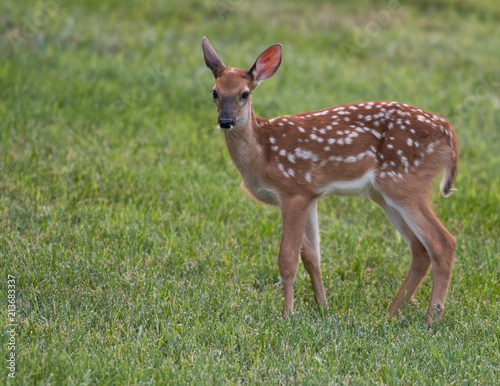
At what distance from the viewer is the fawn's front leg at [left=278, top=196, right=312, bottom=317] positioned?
498cm

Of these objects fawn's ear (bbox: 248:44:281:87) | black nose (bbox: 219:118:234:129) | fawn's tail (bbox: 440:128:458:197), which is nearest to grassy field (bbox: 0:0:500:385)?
fawn's tail (bbox: 440:128:458:197)

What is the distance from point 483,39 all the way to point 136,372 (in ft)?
36.0

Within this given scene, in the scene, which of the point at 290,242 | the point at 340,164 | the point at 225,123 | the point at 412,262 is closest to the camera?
the point at 225,123

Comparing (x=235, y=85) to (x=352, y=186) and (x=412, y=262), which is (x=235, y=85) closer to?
(x=352, y=186)

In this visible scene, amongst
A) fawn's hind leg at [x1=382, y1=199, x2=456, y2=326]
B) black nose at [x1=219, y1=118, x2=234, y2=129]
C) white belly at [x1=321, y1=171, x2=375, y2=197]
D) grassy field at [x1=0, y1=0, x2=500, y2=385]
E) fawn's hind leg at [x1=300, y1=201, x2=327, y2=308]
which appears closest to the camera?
grassy field at [x1=0, y1=0, x2=500, y2=385]

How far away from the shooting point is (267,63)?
528 cm

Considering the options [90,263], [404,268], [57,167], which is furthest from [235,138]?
[57,167]

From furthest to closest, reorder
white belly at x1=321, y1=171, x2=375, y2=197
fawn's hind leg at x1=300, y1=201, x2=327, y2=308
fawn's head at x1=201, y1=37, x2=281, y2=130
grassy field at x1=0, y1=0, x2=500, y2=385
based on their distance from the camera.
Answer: fawn's hind leg at x1=300, y1=201, x2=327, y2=308, white belly at x1=321, y1=171, x2=375, y2=197, fawn's head at x1=201, y1=37, x2=281, y2=130, grassy field at x1=0, y1=0, x2=500, y2=385

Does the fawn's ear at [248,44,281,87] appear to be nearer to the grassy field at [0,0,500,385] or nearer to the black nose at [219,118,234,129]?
the black nose at [219,118,234,129]

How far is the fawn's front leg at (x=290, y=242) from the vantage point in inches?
196

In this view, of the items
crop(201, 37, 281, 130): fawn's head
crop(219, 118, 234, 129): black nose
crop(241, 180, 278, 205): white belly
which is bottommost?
crop(241, 180, 278, 205): white belly

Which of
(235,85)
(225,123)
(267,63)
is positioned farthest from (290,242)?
(267,63)

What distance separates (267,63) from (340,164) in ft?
3.00

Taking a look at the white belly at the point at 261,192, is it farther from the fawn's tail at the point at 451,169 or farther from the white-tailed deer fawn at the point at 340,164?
the fawn's tail at the point at 451,169
